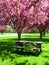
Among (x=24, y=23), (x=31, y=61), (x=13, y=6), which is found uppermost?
(x=13, y=6)

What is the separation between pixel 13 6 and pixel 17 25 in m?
2.54

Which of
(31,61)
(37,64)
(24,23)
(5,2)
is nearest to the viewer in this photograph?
(37,64)

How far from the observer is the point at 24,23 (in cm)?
1973

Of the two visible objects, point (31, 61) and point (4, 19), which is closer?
point (31, 61)

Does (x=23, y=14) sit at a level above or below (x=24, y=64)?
above

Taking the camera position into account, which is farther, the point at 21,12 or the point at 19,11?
the point at 21,12

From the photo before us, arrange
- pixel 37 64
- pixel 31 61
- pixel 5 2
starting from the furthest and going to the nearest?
pixel 5 2 → pixel 31 61 → pixel 37 64

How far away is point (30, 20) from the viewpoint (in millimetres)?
19812

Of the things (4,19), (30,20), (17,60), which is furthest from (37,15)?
(17,60)

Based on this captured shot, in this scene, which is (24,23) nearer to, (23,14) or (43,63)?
(23,14)

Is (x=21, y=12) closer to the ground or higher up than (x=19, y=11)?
closer to the ground

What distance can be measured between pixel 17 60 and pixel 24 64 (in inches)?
39.8

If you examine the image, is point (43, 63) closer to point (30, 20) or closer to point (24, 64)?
point (24, 64)

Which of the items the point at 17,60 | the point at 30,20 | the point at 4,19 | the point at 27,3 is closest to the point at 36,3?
the point at 27,3
